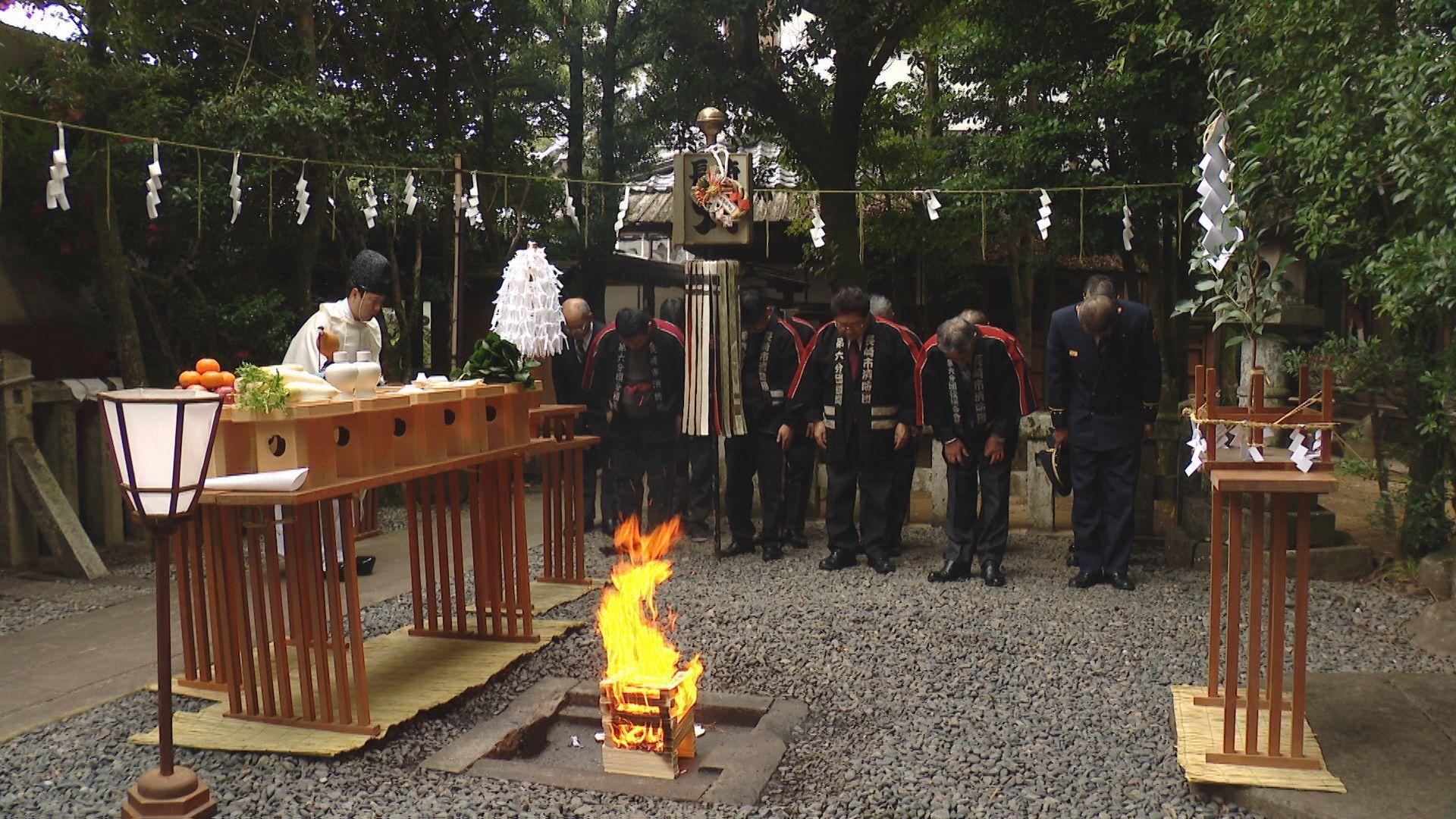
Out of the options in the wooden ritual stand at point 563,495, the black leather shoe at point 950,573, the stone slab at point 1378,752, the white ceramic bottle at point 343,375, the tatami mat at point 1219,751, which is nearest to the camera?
the stone slab at point 1378,752

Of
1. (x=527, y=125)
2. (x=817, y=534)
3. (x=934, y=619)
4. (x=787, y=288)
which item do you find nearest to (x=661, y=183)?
(x=787, y=288)

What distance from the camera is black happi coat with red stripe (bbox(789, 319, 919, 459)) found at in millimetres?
7562

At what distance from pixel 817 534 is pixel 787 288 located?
30.8ft

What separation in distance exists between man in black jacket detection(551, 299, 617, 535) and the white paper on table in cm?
484

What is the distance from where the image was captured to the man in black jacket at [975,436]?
23.9 ft

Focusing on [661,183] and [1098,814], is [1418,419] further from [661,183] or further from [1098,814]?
[661,183]

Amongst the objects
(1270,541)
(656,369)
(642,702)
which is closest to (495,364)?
(642,702)

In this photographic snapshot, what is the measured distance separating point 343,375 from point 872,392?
161 inches

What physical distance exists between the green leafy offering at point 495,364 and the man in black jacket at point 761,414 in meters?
2.85

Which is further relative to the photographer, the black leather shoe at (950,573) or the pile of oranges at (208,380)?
the black leather shoe at (950,573)

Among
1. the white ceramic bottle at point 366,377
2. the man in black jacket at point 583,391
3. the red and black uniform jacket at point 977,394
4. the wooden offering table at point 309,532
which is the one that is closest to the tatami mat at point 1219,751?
the red and black uniform jacket at point 977,394

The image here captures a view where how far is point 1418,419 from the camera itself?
6.89 m

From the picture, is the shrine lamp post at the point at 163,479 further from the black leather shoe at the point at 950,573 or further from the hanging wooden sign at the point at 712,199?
the black leather shoe at the point at 950,573

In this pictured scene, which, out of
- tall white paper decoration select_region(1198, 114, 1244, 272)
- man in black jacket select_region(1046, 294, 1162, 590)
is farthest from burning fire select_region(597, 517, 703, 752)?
man in black jacket select_region(1046, 294, 1162, 590)
